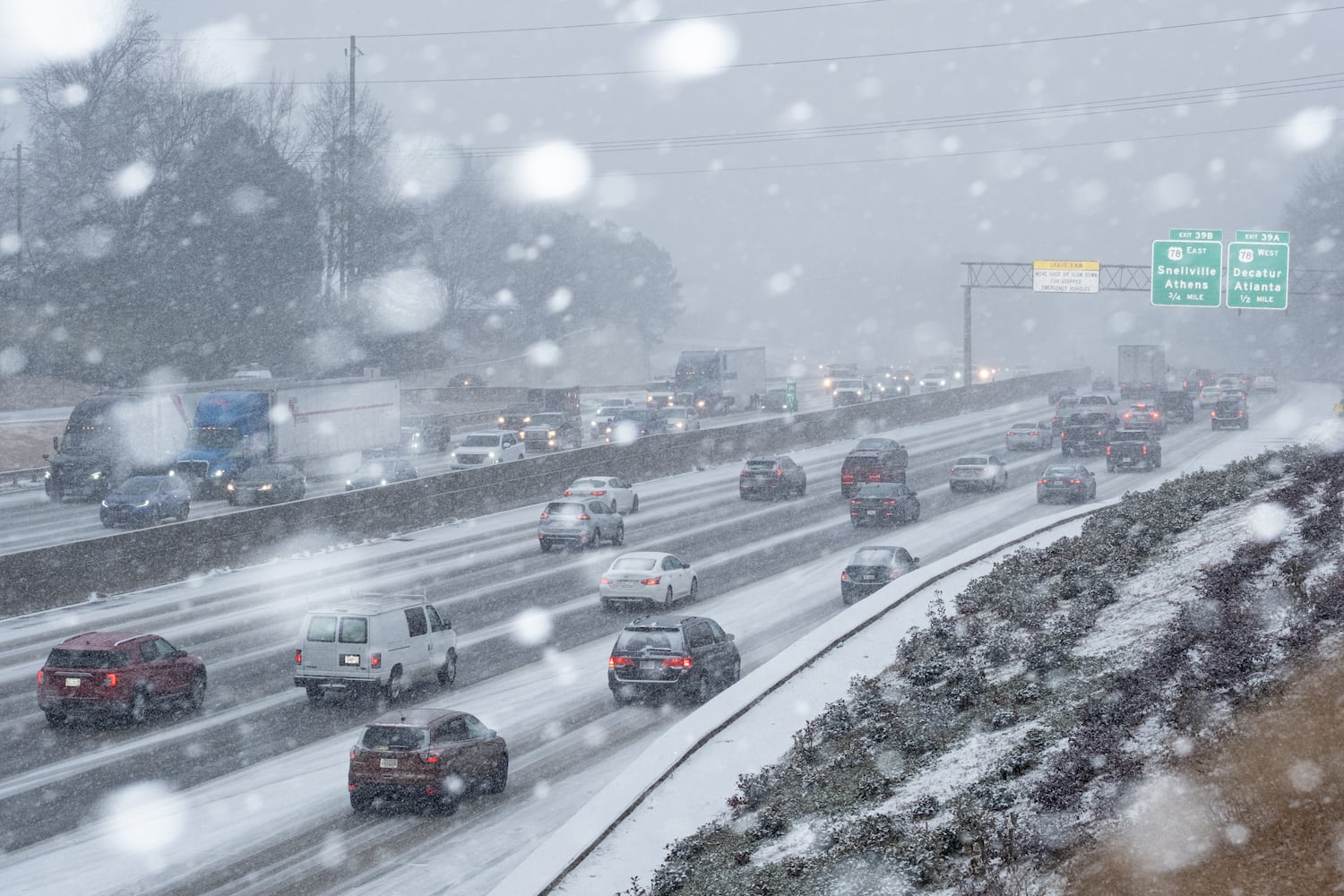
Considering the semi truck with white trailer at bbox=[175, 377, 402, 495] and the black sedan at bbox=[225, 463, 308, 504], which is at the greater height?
the semi truck with white trailer at bbox=[175, 377, 402, 495]

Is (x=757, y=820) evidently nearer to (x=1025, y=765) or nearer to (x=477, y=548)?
(x=1025, y=765)

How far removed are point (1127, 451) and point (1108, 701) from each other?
137 feet

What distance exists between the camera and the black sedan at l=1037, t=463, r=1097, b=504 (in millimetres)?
42531

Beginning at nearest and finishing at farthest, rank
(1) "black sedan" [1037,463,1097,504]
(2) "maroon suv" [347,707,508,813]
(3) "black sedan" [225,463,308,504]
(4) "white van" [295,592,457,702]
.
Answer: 1. (2) "maroon suv" [347,707,508,813]
2. (4) "white van" [295,592,457,702]
3. (1) "black sedan" [1037,463,1097,504]
4. (3) "black sedan" [225,463,308,504]

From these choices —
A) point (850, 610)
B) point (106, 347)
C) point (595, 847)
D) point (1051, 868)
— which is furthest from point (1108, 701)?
point (106, 347)

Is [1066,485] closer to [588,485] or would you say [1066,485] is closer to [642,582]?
[588,485]

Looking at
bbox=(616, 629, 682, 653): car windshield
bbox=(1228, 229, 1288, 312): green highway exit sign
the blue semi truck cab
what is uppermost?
bbox=(1228, 229, 1288, 312): green highway exit sign

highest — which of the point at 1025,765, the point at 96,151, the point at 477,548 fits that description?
the point at 96,151

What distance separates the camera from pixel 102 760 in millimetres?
17938

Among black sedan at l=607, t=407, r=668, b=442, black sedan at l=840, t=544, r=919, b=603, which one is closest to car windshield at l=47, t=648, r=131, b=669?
black sedan at l=840, t=544, r=919, b=603

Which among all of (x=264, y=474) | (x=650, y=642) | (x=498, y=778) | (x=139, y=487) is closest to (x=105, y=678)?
(x=498, y=778)

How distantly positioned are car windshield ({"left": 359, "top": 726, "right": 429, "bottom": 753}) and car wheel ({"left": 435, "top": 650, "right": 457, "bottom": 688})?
6.22m

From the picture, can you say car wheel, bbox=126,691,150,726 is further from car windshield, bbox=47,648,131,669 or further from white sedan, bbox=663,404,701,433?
white sedan, bbox=663,404,701,433

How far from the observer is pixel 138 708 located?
19750mm
